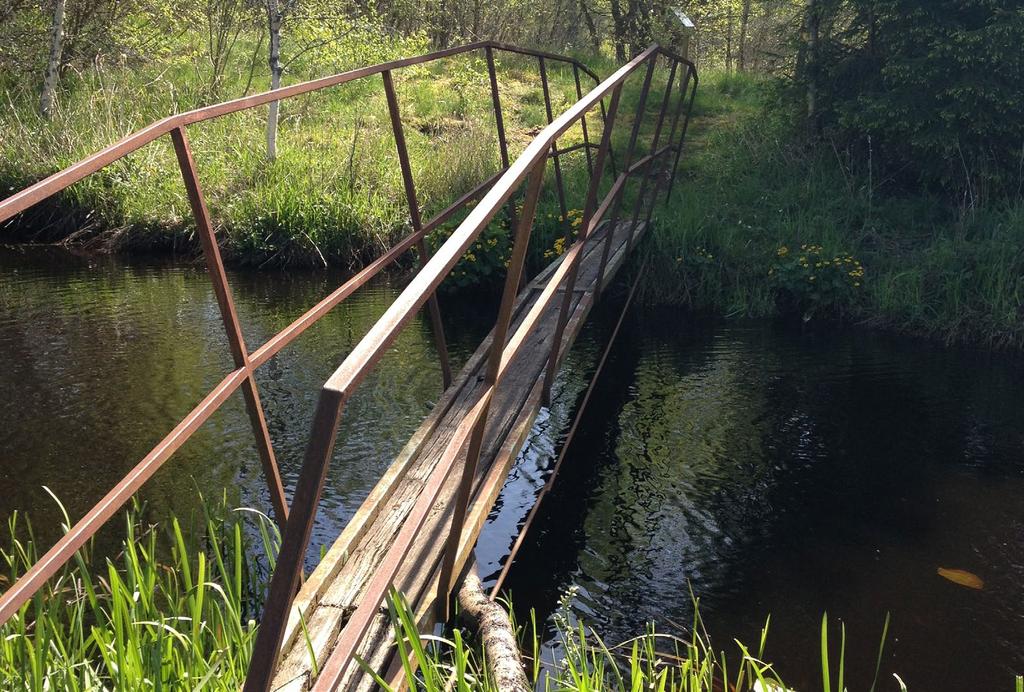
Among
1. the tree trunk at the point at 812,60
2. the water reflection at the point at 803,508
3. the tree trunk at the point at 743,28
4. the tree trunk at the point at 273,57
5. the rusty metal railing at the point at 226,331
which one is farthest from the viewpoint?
the tree trunk at the point at 743,28

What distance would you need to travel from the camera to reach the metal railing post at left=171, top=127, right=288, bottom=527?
2.26 metres

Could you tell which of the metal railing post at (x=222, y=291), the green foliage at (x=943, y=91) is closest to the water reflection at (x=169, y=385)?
the metal railing post at (x=222, y=291)

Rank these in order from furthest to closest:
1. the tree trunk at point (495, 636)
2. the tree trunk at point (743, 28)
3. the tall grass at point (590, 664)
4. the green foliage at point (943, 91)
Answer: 1. the tree trunk at point (743, 28)
2. the green foliage at point (943, 91)
3. the tree trunk at point (495, 636)
4. the tall grass at point (590, 664)

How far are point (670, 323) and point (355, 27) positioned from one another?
5.95m

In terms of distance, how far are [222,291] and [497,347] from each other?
0.70 meters

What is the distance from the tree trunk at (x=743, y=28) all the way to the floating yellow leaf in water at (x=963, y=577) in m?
13.8

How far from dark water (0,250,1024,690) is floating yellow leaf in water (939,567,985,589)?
5cm

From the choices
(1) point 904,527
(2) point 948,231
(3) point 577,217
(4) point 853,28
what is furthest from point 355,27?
(1) point 904,527

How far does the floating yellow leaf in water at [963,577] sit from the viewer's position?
12.2 feet

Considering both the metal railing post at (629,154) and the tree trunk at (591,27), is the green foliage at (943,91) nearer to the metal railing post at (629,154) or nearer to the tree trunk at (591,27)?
the metal railing post at (629,154)

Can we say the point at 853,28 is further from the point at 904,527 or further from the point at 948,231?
the point at 904,527

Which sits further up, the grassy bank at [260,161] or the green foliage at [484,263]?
the grassy bank at [260,161]

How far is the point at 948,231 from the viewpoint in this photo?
8352mm

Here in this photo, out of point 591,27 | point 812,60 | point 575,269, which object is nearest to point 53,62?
point 591,27
